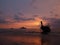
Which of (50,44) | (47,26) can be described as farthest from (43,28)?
(50,44)

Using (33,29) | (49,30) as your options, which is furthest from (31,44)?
(33,29)

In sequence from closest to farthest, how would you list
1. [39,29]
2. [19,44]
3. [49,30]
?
[19,44] → [49,30] → [39,29]

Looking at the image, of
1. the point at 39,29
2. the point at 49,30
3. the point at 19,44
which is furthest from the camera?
the point at 39,29

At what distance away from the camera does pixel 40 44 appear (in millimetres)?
24844

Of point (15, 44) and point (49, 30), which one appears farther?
point (49, 30)

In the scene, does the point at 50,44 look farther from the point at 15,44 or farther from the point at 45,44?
the point at 15,44

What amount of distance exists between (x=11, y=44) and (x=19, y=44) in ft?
2.98

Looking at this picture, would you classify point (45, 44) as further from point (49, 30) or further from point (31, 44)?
point (49, 30)

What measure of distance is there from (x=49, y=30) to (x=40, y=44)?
867 inches

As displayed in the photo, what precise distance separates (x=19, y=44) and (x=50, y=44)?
3512mm

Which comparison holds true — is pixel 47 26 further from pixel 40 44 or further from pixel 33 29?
pixel 40 44

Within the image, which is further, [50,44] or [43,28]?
[43,28]

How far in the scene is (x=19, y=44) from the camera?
24.6 meters

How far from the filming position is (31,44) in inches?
977
